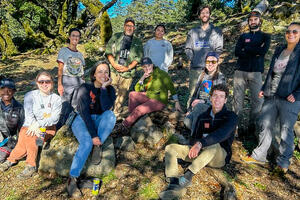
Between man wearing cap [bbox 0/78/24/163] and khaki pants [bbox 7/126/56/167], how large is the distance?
23cm

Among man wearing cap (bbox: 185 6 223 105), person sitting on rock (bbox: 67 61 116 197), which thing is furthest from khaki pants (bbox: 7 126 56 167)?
man wearing cap (bbox: 185 6 223 105)

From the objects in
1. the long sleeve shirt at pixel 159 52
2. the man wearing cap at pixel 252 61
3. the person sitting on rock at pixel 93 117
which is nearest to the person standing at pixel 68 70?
the person sitting on rock at pixel 93 117

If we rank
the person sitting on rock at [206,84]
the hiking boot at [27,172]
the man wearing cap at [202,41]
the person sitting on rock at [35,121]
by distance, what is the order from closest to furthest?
the hiking boot at [27,172] < the person sitting on rock at [35,121] < the person sitting on rock at [206,84] < the man wearing cap at [202,41]

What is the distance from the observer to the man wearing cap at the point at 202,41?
16.5 ft

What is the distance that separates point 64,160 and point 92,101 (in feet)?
4.03

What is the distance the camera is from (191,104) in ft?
14.3

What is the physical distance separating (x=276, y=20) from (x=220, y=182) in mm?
11538

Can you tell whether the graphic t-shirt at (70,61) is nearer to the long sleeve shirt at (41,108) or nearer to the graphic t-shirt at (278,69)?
the long sleeve shirt at (41,108)

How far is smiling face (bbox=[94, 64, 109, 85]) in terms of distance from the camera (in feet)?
12.5

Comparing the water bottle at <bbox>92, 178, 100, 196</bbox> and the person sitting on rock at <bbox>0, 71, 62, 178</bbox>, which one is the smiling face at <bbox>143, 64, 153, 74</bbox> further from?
the water bottle at <bbox>92, 178, 100, 196</bbox>

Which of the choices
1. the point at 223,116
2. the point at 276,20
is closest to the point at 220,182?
the point at 223,116

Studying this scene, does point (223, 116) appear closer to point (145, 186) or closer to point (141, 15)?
point (145, 186)

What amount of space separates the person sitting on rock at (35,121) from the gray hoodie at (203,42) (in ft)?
11.3

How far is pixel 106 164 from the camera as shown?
3879 millimetres
